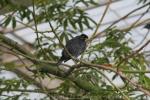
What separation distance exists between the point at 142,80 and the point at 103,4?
4.66 meters

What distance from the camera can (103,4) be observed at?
6.55 meters

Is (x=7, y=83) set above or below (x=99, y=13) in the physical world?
below

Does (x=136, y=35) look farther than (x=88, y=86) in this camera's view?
Yes

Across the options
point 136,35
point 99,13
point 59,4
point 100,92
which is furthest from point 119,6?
point 100,92

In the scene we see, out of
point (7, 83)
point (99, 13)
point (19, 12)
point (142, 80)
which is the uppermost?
point (99, 13)

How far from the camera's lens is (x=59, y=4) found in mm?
2586

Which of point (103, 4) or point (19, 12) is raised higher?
point (103, 4)

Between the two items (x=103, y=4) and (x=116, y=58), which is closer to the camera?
(x=116, y=58)

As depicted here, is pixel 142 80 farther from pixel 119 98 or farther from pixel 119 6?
pixel 119 6

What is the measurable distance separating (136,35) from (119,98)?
5.69 metres

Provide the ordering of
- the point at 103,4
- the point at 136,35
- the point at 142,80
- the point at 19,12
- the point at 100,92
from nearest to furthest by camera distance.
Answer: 1. the point at 142,80
2. the point at 100,92
3. the point at 19,12
4. the point at 103,4
5. the point at 136,35

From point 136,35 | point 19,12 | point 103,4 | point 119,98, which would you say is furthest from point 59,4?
point 136,35

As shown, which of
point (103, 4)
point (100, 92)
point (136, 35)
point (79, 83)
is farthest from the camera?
point (136, 35)

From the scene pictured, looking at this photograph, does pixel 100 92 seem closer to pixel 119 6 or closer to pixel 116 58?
pixel 116 58
